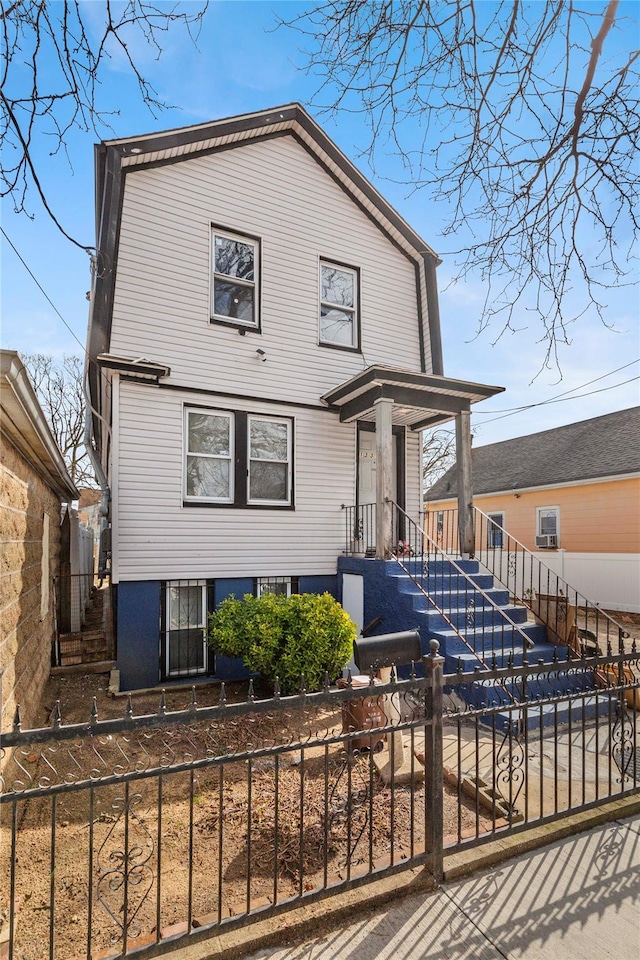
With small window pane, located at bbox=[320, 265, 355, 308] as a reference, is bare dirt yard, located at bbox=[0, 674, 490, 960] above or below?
below

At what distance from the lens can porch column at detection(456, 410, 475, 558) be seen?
28.2 feet

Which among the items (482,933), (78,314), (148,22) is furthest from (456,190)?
(78,314)

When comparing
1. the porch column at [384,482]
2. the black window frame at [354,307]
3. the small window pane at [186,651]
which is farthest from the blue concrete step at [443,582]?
the black window frame at [354,307]

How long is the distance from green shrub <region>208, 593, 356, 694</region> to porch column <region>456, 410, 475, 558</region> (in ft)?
9.73

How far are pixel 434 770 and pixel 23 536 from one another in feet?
13.3

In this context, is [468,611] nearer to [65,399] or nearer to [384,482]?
[384,482]

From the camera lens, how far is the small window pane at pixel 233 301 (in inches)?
325

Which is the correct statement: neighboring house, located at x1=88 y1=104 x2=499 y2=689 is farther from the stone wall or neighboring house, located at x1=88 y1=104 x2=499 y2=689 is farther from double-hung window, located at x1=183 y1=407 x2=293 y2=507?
the stone wall

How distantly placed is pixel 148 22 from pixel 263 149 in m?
7.00

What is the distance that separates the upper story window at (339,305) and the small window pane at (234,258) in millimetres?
1363

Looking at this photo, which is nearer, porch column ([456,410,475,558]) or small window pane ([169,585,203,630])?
small window pane ([169,585,203,630])

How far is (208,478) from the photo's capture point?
796 cm

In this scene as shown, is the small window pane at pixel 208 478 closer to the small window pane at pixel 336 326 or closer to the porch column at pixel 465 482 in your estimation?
the small window pane at pixel 336 326

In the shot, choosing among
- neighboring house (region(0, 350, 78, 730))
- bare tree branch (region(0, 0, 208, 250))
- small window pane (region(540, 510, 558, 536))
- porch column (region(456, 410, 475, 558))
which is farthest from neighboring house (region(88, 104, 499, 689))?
small window pane (region(540, 510, 558, 536))
